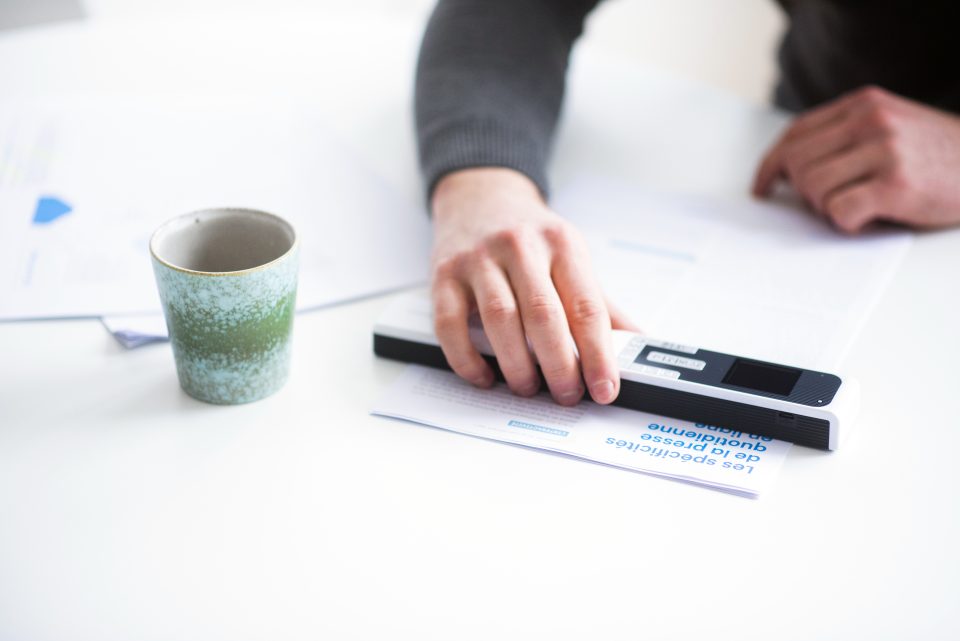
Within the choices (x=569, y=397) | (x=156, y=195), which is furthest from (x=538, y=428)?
(x=156, y=195)

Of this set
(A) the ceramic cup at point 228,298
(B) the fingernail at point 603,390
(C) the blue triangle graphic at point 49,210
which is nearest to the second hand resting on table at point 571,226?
(B) the fingernail at point 603,390

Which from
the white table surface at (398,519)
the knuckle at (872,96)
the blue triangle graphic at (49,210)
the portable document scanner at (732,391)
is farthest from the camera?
the knuckle at (872,96)

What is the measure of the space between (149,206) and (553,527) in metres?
0.52

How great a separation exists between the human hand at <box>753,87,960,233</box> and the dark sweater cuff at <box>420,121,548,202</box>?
0.24 metres

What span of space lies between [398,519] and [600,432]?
15 cm

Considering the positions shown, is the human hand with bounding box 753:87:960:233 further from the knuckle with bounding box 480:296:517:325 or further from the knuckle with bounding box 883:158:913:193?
the knuckle with bounding box 480:296:517:325

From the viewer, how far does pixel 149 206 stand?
2.83 ft

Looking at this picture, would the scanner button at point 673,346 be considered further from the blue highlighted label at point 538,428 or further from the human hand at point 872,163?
the human hand at point 872,163

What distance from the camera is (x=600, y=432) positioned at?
62 cm

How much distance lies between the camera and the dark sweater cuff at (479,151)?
868mm

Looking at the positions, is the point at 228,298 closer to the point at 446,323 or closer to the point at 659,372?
the point at 446,323

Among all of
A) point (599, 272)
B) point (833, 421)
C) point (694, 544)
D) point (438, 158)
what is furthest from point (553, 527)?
point (438, 158)

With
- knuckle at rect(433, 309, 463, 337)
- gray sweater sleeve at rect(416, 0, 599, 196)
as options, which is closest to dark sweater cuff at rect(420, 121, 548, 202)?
gray sweater sleeve at rect(416, 0, 599, 196)

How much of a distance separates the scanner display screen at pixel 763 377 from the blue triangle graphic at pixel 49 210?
1.93 feet
